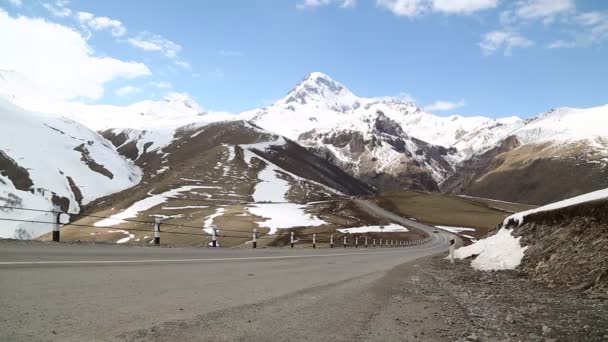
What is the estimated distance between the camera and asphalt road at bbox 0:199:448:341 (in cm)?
610

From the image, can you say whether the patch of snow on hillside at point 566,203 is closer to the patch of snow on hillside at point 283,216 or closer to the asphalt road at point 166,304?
the asphalt road at point 166,304

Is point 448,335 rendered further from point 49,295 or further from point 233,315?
point 49,295

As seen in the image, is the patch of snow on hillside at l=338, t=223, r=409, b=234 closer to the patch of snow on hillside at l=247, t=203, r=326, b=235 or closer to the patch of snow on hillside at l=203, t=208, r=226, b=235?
the patch of snow on hillside at l=247, t=203, r=326, b=235

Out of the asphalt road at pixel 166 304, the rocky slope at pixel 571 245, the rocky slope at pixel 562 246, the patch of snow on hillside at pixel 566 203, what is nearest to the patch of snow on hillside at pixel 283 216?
the patch of snow on hillside at pixel 566 203

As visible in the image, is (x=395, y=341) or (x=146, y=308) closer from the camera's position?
(x=395, y=341)

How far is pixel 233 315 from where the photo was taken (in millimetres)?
7469

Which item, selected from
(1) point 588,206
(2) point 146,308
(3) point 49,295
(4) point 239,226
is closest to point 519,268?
(1) point 588,206

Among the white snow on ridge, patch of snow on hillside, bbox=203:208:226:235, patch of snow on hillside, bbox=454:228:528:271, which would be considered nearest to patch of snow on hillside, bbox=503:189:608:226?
the white snow on ridge

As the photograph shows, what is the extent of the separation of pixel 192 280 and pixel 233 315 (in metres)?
3.64

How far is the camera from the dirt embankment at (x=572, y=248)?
35.7 feet

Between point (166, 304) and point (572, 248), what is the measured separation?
10.3m

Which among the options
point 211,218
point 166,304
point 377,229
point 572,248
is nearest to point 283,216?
point 211,218

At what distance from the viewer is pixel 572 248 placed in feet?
42.2

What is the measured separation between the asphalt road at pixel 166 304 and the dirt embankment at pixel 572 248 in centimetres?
429
